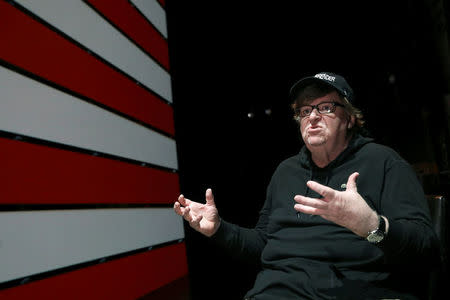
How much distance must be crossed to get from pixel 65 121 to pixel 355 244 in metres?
1.51

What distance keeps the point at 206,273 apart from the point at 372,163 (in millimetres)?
1785

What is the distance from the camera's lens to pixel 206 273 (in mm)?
2641

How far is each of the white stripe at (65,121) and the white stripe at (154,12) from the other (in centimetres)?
100

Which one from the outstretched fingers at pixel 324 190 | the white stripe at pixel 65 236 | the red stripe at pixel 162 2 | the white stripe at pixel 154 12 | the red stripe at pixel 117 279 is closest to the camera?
the outstretched fingers at pixel 324 190

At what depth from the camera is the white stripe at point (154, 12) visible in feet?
8.68

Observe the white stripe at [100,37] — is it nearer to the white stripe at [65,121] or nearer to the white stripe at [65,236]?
the white stripe at [65,121]

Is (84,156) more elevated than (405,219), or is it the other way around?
(84,156)

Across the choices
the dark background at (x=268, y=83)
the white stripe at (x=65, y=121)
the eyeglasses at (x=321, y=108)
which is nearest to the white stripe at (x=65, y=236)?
the white stripe at (x=65, y=121)

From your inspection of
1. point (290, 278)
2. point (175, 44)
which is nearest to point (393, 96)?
point (175, 44)

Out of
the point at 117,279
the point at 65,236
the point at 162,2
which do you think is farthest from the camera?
the point at 162,2

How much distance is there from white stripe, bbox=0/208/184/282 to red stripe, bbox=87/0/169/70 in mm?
1316

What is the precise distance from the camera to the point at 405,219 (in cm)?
116

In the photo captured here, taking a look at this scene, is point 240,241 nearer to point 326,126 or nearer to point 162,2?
point 326,126

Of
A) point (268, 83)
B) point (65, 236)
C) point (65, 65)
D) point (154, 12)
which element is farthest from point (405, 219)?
point (268, 83)
